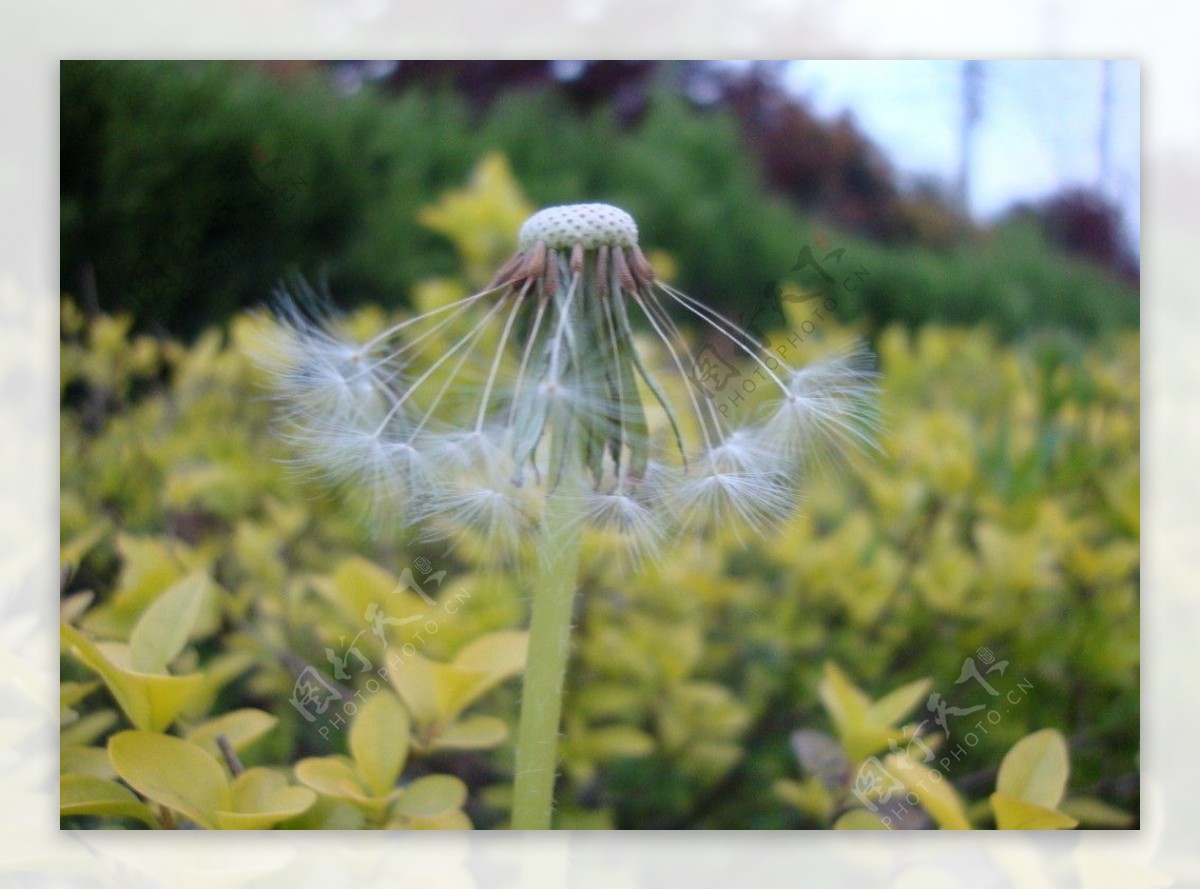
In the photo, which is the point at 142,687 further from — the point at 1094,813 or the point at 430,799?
the point at 1094,813

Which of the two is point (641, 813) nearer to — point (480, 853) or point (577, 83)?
point (480, 853)

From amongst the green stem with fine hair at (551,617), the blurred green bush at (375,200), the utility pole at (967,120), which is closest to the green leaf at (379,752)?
the green stem with fine hair at (551,617)

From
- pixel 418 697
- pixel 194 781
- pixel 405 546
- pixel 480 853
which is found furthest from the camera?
pixel 405 546

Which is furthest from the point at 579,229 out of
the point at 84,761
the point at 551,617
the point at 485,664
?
the point at 84,761

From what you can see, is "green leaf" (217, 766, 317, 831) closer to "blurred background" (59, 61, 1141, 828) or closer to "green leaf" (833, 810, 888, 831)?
"blurred background" (59, 61, 1141, 828)

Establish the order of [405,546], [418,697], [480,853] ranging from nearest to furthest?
1. [418,697]
2. [480,853]
3. [405,546]

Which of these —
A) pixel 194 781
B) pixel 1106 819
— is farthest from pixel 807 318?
pixel 194 781

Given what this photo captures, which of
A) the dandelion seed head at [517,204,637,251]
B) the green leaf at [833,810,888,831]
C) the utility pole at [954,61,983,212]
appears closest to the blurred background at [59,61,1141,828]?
the utility pole at [954,61,983,212]

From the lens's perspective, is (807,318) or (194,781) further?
(807,318)

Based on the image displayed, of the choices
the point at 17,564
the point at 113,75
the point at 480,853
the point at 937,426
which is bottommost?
the point at 480,853
